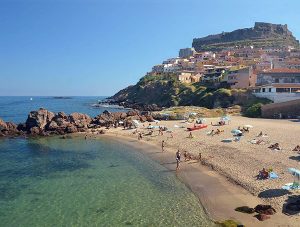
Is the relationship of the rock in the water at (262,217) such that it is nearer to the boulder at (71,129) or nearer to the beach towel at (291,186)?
the beach towel at (291,186)

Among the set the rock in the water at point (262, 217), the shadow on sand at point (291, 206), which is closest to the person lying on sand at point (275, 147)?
the shadow on sand at point (291, 206)

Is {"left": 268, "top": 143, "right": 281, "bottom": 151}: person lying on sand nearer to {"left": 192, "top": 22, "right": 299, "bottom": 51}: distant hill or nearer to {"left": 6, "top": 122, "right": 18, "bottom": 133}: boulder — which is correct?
{"left": 6, "top": 122, "right": 18, "bottom": 133}: boulder

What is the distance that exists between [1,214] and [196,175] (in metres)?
15.2

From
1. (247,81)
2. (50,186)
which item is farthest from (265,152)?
(247,81)

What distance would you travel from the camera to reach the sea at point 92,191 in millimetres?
21578

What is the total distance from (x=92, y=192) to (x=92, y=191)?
223mm

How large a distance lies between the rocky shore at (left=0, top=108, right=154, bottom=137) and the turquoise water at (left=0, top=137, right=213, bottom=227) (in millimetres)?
14341

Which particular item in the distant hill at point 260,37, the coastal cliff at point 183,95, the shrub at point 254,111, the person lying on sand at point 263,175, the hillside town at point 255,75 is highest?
the distant hill at point 260,37

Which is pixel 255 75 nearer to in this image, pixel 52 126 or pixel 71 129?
pixel 71 129

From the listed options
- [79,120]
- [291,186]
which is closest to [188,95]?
[79,120]

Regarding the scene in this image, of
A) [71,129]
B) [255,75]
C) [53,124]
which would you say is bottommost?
[71,129]

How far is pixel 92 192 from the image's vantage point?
26.6 meters

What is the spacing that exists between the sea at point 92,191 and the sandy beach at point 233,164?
1.47 meters

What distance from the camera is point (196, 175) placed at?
30.1 meters
